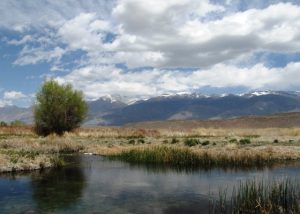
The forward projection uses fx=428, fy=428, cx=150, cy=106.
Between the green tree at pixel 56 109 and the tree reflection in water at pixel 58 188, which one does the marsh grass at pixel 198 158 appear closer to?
the tree reflection in water at pixel 58 188

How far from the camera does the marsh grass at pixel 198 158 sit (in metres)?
38.1

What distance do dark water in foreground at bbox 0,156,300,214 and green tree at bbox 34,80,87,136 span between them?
129 ft

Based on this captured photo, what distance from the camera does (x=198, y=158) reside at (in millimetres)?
39344

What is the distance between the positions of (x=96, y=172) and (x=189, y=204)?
45.5ft

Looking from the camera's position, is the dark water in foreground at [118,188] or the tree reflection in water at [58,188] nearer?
the dark water in foreground at [118,188]

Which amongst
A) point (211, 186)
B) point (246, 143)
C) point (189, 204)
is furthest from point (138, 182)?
point (246, 143)

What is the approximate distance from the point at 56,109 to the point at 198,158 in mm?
43654

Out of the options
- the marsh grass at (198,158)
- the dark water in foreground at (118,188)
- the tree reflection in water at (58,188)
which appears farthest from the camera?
the marsh grass at (198,158)

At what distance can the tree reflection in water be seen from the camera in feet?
78.3

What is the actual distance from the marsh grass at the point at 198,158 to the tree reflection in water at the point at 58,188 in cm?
733

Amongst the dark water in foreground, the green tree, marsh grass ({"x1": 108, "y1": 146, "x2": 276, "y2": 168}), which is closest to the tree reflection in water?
the dark water in foreground

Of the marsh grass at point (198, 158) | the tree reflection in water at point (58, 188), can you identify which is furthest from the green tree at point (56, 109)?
the tree reflection in water at point (58, 188)

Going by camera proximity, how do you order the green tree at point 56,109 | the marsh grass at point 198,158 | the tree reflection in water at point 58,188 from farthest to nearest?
the green tree at point 56,109
the marsh grass at point 198,158
the tree reflection in water at point 58,188

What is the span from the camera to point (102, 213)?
21.6 m
